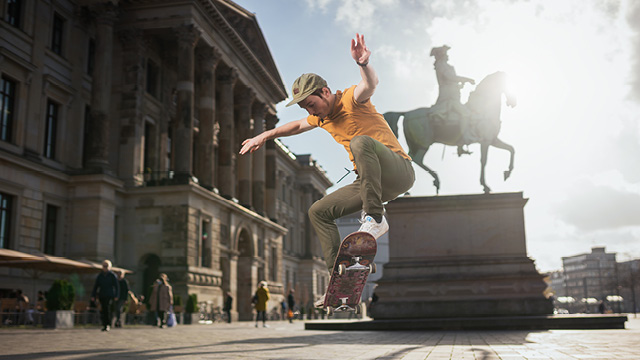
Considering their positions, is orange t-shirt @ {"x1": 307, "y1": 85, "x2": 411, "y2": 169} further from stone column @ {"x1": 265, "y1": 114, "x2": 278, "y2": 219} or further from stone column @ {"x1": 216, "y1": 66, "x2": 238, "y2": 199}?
stone column @ {"x1": 265, "y1": 114, "x2": 278, "y2": 219}

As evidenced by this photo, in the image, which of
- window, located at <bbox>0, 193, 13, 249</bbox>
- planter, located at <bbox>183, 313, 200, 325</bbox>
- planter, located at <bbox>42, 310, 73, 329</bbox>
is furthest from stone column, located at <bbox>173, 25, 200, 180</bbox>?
planter, located at <bbox>42, 310, 73, 329</bbox>

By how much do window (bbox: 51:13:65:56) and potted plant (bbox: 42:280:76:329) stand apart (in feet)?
48.6

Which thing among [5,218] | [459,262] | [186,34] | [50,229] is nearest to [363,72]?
[459,262]

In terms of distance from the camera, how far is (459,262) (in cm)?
1738

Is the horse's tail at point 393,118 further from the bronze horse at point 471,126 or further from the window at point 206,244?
the window at point 206,244

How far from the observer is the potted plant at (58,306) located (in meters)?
18.5

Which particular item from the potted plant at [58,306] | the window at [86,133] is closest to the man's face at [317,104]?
the potted plant at [58,306]

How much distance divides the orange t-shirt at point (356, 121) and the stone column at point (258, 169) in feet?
137

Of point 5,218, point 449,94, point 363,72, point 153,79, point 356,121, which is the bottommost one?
point 356,121

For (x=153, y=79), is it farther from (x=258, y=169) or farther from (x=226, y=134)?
(x=258, y=169)

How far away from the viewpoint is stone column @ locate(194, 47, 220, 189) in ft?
117

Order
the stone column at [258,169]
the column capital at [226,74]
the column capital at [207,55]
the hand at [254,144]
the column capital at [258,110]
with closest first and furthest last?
the hand at [254,144] → the column capital at [207,55] → the column capital at [226,74] → the stone column at [258,169] → the column capital at [258,110]

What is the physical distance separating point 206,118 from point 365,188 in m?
33.7

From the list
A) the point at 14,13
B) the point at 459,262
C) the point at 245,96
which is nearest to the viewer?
the point at 459,262
